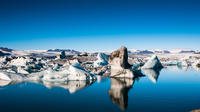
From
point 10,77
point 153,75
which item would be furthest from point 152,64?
point 10,77

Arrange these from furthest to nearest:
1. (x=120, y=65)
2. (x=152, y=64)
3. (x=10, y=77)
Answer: (x=152, y=64) < (x=120, y=65) < (x=10, y=77)

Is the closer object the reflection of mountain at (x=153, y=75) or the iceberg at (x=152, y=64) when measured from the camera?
the reflection of mountain at (x=153, y=75)

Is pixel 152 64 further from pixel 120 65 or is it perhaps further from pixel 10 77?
pixel 10 77

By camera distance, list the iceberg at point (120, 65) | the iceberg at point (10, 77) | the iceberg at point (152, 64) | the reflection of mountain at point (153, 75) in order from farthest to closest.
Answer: the iceberg at point (152, 64) → the iceberg at point (120, 65) → the reflection of mountain at point (153, 75) → the iceberg at point (10, 77)

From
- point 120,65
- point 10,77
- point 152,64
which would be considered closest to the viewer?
point 10,77

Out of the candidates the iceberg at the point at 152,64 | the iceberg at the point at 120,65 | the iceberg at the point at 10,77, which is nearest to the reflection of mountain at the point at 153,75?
the iceberg at the point at 120,65

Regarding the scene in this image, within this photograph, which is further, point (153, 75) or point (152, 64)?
point (152, 64)

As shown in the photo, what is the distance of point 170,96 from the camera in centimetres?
1033

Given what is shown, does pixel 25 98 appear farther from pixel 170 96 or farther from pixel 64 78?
pixel 170 96

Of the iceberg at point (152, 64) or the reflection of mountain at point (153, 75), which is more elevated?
the iceberg at point (152, 64)

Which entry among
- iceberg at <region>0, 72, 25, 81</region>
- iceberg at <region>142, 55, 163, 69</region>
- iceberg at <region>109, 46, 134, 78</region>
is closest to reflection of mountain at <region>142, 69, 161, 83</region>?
iceberg at <region>109, 46, 134, 78</region>

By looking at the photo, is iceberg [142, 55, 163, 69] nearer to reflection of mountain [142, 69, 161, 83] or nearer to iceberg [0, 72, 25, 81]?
reflection of mountain [142, 69, 161, 83]

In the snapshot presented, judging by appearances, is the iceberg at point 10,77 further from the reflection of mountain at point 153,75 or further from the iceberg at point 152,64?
the iceberg at point 152,64

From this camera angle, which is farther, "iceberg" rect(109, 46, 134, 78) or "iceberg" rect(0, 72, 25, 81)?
"iceberg" rect(109, 46, 134, 78)
